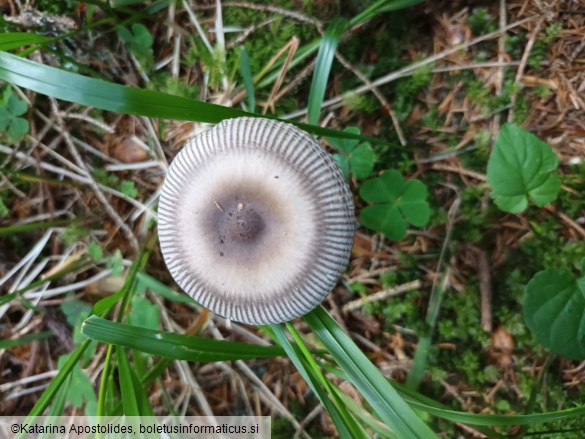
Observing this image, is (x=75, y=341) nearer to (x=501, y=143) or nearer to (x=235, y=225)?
(x=235, y=225)

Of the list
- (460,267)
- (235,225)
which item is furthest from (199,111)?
(460,267)

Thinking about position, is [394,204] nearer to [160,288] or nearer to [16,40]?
[160,288]

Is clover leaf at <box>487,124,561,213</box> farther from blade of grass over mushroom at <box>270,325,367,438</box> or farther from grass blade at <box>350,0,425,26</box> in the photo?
blade of grass over mushroom at <box>270,325,367,438</box>

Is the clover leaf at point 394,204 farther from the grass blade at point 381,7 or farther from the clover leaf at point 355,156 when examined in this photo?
the grass blade at point 381,7


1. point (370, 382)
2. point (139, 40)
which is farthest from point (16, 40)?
point (370, 382)

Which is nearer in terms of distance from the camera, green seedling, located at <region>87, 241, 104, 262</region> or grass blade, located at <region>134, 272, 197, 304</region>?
grass blade, located at <region>134, 272, 197, 304</region>

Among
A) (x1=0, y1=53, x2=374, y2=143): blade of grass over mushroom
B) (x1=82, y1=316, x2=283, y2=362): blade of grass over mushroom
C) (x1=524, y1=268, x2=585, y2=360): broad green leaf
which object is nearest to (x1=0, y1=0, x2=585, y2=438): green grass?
(x1=82, y1=316, x2=283, y2=362): blade of grass over mushroom
